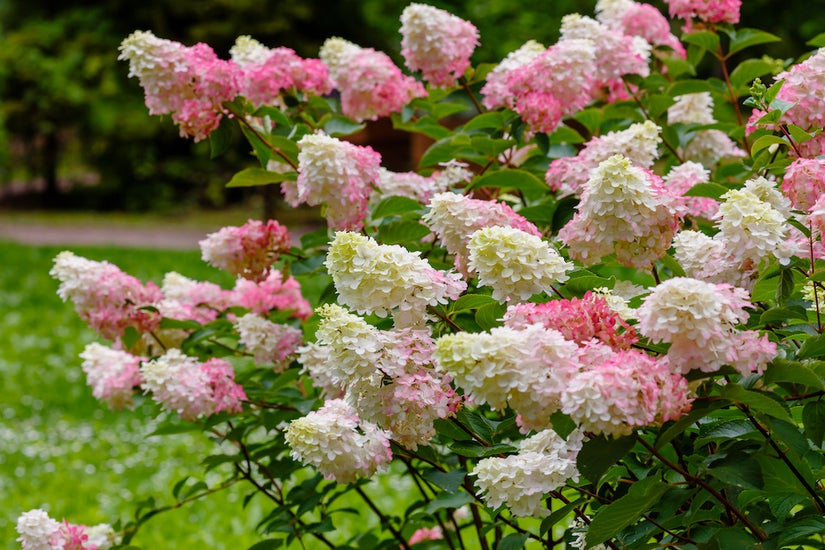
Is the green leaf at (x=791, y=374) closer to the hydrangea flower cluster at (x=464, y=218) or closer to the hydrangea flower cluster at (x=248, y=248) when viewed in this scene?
the hydrangea flower cluster at (x=464, y=218)

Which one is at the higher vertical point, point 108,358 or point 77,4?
point 108,358

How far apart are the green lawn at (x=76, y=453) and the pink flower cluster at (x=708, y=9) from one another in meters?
2.75

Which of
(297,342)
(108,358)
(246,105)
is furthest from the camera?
(108,358)

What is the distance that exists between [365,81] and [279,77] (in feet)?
0.79

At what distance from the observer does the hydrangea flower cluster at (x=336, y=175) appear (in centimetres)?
185

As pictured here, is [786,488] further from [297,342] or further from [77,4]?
[77,4]

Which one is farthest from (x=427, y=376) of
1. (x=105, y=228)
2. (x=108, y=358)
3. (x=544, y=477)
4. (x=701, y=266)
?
(x=105, y=228)

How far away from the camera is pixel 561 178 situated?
207 centimetres

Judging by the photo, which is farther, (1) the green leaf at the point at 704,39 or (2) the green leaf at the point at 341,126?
(1) the green leaf at the point at 704,39

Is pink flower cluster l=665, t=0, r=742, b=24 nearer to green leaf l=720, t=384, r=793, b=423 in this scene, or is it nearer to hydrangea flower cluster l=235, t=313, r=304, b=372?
hydrangea flower cluster l=235, t=313, r=304, b=372

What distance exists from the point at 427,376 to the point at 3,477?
4.77 meters

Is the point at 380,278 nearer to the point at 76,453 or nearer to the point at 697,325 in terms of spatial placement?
the point at 697,325

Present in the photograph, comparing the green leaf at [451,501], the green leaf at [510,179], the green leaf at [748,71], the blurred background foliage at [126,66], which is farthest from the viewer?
the blurred background foliage at [126,66]

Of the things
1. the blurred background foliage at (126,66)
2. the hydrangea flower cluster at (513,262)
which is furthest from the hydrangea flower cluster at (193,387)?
the blurred background foliage at (126,66)
